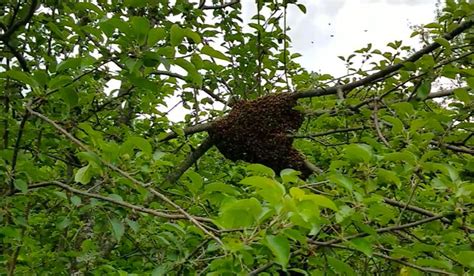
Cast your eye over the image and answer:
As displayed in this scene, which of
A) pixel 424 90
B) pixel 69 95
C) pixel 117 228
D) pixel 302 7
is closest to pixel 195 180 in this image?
pixel 117 228

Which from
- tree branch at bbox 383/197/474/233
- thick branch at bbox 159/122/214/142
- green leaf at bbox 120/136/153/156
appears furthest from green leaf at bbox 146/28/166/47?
thick branch at bbox 159/122/214/142

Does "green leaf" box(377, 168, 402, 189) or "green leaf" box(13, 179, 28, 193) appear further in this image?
"green leaf" box(13, 179, 28, 193)

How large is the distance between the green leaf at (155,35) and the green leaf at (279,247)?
1.84ft

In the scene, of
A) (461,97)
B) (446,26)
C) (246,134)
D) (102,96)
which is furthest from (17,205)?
(446,26)

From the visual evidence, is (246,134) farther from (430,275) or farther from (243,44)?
(430,275)

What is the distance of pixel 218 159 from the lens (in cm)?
391

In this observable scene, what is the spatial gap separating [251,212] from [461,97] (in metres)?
1.30

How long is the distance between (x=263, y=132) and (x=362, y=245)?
136 cm

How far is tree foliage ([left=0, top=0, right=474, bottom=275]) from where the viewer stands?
1489mm

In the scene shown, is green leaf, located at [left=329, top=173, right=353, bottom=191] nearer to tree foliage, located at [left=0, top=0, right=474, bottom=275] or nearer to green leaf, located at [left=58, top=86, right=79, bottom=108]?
tree foliage, located at [left=0, top=0, right=474, bottom=275]

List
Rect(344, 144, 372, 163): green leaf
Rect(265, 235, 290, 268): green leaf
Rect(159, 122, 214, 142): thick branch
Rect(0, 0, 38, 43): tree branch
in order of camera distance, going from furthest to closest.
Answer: Rect(159, 122, 214, 142): thick branch
Rect(0, 0, 38, 43): tree branch
Rect(344, 144, 372, 163): green leaf
Rect(265, 235, 290, 268): green leaf

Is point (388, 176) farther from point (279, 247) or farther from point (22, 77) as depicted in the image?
point (22, 77)

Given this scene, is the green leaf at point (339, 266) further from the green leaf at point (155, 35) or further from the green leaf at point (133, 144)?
the green leaf at point (155, 35)

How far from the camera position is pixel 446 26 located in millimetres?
2510
